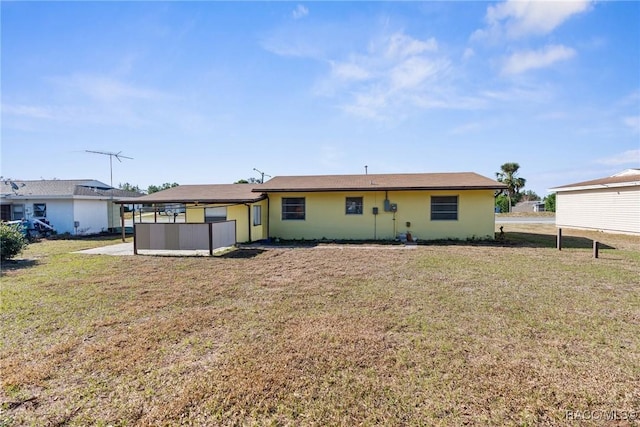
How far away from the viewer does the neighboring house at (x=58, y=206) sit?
18266mm

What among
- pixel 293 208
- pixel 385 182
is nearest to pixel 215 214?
pixel 293 208

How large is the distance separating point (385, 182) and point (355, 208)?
1974 mm

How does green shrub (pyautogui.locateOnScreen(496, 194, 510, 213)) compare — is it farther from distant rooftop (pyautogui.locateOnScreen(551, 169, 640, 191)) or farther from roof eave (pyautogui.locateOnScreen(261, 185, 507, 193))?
roof eave (pyautogui.locateOnScreen(261, 185, 507, 193))

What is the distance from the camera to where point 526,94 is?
1293cm

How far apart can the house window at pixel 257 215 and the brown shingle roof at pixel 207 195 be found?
0.56 meters

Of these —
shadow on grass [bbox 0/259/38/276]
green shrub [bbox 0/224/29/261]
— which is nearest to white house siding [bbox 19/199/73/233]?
green shrub [bbox 0/224/29/261]

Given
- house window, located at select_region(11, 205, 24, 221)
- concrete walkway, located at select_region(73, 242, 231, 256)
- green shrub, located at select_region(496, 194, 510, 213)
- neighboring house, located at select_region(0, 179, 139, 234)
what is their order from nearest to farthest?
concrete walkway, located at select_region(73, 242, 231, 256) → neighboring house, located at select_region(0, 179, 139, 234) → house window, located at select_region(11, 205, 24, 221) → green shrub, located at select_region(496, 194, 510, 213)

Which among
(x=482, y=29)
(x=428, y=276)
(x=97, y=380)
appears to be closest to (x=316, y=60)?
(x=482, y=29)

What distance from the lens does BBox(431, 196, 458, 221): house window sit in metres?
14.4

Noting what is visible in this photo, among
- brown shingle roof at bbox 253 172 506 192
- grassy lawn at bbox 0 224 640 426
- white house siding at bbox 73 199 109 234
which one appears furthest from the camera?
white house siding at bbox 73 199 109 234

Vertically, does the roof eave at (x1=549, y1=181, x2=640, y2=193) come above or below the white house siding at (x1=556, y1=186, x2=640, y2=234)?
above

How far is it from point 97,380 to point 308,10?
9.70 m

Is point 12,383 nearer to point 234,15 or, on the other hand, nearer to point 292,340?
point 292,340

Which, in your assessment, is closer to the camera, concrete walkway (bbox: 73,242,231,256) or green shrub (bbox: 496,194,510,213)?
concrete walkway (bbox: 73,242,231,256)
